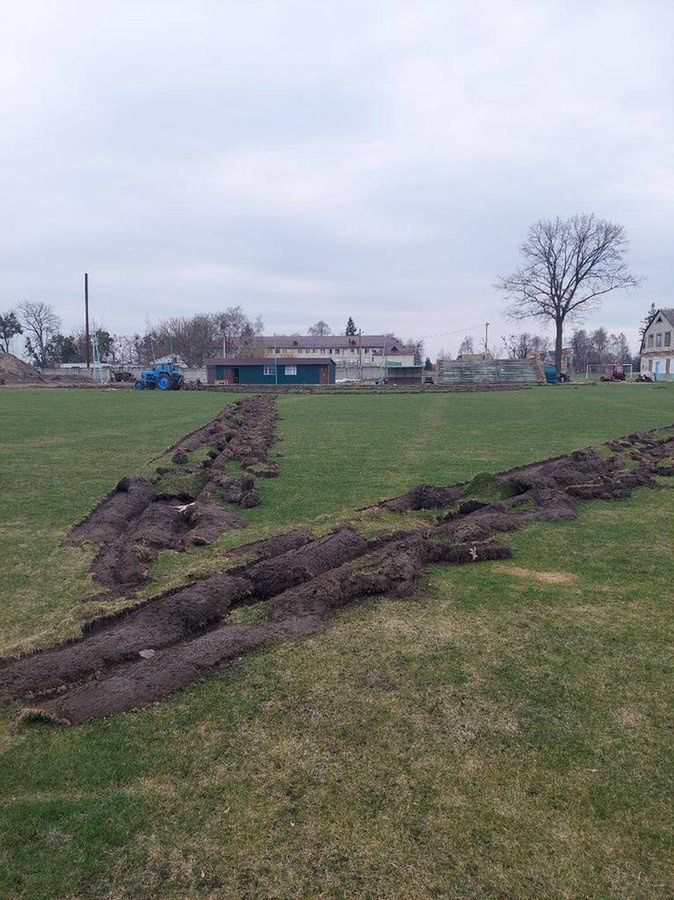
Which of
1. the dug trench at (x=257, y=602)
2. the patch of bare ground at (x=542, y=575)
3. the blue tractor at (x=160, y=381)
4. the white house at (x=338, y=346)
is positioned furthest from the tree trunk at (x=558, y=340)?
the patch of bare ground at (x=542, y=575)

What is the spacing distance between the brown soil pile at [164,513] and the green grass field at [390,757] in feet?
1.35

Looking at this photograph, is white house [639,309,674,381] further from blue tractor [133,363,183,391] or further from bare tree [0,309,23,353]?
bare tree [0,309,23,353]

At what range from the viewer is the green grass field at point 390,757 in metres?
2.66

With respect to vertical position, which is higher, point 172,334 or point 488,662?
point 172,334

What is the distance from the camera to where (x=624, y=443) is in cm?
1569

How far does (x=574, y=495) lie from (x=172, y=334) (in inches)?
4093

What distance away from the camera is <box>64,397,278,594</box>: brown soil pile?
266 inches

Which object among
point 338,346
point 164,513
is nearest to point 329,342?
point 338,346

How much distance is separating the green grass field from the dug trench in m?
0.20

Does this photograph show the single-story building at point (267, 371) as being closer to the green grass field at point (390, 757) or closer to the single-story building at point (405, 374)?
the single-story building at point (405, 374)

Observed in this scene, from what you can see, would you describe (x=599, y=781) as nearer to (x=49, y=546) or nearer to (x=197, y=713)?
(x=197, y=713)

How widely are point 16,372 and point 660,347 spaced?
72.5 meters

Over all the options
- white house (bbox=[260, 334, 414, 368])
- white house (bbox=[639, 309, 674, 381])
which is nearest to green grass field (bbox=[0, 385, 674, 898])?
white house (bbox=[639, 309, 674, 381])

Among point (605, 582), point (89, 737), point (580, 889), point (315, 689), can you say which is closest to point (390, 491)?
point (605, 582)
